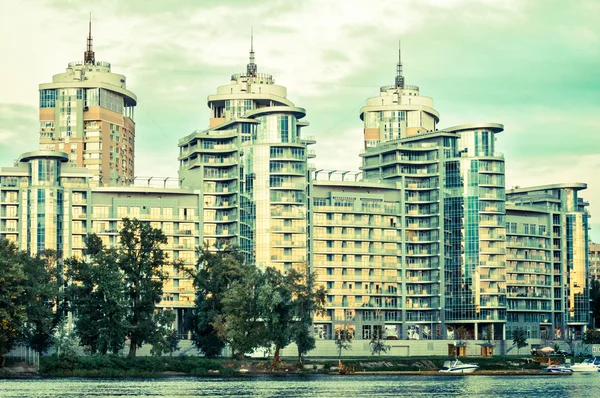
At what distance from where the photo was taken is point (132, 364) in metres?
181

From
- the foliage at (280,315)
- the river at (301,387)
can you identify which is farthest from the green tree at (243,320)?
the river at (301,387)

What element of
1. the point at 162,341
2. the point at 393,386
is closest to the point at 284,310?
the point at 162,341

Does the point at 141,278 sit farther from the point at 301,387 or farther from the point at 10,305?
the point at 301,387

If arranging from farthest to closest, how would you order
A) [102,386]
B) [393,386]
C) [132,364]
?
[132,364] → [393,386] → [102,386]

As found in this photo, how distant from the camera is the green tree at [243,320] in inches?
7446

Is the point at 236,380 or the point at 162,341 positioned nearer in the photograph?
the point at 236,380

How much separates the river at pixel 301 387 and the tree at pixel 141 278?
523 inches

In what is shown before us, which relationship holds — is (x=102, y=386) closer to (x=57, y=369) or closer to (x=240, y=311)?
(x=57, y=369)

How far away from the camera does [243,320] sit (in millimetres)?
190750

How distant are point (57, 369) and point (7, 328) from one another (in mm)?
21017

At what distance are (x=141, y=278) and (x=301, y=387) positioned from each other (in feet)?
150

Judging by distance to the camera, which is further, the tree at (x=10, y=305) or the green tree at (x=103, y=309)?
the green tree at (x=103, y=309)

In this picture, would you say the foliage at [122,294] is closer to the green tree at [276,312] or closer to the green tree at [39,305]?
the green tree at [39,305]

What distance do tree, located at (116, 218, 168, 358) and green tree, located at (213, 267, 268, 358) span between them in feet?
34.8
